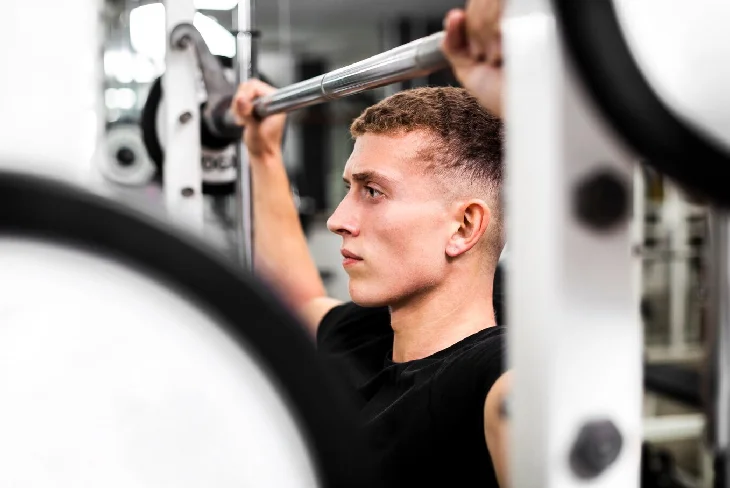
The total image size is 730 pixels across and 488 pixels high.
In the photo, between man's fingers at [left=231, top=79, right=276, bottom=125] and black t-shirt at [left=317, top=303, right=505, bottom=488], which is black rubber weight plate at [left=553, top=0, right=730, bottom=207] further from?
man's fingers at [left=231, top=79, right=276, bottom=125]

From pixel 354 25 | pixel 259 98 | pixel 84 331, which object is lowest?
pixel 84 331

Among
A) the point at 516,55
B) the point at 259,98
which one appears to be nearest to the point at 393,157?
the point at 259,98

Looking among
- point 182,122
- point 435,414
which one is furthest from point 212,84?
point 435,414

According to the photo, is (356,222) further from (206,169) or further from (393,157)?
(206,169)

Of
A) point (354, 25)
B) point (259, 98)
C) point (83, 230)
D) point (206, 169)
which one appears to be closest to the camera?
point (83, 230)

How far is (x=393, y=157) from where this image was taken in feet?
4.00

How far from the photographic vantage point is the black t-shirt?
0.88 m

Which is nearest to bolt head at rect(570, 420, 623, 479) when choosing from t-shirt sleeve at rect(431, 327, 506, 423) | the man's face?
t-shirt sleeve at rect(431, 327, 506, 423)

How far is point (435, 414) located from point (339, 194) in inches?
283

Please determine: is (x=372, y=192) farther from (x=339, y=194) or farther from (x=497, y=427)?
(x=339, y=194)

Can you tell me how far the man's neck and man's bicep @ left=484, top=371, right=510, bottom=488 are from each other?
1.19 feet

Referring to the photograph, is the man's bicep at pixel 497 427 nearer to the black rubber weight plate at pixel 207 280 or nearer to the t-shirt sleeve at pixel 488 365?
the t-shirt sleeve at pixel 488 365

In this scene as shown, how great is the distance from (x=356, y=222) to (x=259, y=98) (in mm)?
290

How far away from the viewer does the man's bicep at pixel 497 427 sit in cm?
74
